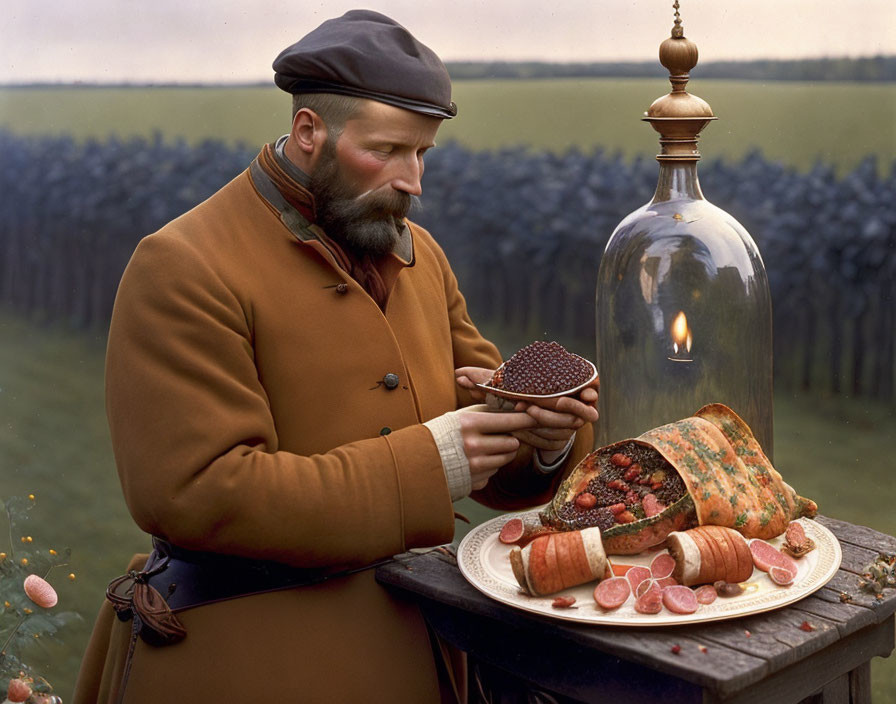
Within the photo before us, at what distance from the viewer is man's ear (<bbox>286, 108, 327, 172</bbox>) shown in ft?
8.45

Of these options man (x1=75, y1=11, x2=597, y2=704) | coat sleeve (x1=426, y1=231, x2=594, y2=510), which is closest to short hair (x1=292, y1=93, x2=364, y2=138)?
man (x1=75, y1=11, x2=597, y2=704)

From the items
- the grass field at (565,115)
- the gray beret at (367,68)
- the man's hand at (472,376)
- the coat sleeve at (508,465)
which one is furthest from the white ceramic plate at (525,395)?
the grass field at (565,115)

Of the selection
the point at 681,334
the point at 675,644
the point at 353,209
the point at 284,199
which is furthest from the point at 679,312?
the point at 675,644

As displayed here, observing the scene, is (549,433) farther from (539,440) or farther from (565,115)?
(565,115)

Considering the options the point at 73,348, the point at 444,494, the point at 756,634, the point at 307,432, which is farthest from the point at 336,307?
the point at 73,348

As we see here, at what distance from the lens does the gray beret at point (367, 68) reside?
249 cm

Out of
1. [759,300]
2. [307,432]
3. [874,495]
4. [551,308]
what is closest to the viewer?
[307,432]

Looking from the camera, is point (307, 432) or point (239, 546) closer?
point (239, 546)

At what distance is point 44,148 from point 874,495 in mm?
5825

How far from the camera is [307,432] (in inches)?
99.5

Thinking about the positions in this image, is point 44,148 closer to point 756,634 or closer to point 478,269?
point 478,269

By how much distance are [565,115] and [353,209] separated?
4.92 metres

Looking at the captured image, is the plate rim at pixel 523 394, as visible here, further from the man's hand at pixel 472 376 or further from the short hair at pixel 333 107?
the short hair at pixel 333 107

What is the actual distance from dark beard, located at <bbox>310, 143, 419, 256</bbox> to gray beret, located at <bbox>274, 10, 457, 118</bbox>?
0.16 m
